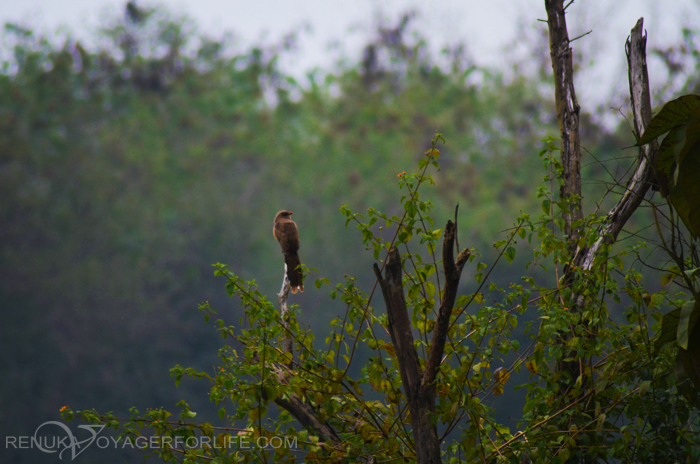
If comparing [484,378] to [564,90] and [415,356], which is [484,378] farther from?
[564,90]

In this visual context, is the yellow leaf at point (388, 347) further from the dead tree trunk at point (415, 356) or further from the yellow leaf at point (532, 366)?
the yellow leaf at point (532, 366)

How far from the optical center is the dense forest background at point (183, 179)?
9.64 meters

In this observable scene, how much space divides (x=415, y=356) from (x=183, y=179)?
9.52m

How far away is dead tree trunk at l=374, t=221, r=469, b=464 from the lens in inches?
66.8

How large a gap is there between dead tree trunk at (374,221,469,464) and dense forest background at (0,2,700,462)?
7.76 m

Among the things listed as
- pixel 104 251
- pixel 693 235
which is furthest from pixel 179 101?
pixel 693 235

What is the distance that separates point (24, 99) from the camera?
10.0m

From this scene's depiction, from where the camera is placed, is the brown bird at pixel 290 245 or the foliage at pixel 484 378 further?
the brown bird at pixel 290 245

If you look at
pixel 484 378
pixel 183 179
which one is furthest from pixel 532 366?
pixel 183 179

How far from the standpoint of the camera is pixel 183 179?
10.6 meters

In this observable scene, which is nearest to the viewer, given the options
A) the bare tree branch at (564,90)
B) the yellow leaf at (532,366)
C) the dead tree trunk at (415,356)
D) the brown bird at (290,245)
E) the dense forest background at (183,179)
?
the dead tree trunk at (415,356)

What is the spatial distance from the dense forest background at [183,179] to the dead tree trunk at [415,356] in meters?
7.76

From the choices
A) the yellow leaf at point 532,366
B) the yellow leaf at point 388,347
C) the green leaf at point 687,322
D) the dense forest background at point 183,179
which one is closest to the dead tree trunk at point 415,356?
the yellow leaf at point 388,347

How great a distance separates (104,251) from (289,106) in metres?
4.32
